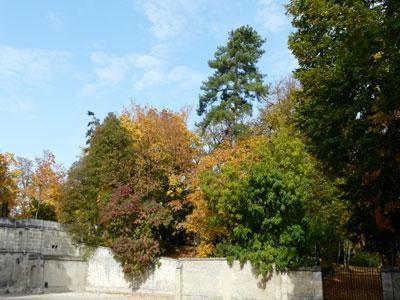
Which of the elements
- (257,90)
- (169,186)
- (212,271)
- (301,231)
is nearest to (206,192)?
(212,271)

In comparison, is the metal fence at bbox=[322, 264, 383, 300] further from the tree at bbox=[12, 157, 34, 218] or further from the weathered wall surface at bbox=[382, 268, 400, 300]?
the tree at bbox=[12, 157, 34, 218]

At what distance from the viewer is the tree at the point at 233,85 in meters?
37.4

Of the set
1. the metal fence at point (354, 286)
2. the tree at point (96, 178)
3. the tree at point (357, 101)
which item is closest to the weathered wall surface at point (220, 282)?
the metal fence at point (354, 286)

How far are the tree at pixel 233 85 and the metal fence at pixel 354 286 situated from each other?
1751cm

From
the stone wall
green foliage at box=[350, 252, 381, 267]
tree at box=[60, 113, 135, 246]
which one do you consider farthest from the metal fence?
tree at box=[60, 113, 135, 246]

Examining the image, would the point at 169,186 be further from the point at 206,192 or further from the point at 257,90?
the point at 257,90

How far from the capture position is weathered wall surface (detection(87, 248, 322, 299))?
778 inches

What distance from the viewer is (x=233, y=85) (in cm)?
3878

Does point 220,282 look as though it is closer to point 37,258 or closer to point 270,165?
point 270,165

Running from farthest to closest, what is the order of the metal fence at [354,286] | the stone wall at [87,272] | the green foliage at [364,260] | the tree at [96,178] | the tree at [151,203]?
the green foliage at [364,260] → the tree at [96,178] → the tree at [151,203] → the stone wall at [87,272] → the metal fence at [354,286]

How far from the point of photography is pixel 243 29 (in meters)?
39.4

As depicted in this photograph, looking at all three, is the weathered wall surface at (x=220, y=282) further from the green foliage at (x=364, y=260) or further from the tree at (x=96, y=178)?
the green foliage at (x=364, y=260)

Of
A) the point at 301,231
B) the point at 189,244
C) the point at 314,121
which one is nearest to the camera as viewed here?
the point at 314,121

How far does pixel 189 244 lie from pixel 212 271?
13686 mm
